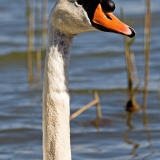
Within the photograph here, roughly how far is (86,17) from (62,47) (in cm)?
29

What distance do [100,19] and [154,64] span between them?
6.40 metres

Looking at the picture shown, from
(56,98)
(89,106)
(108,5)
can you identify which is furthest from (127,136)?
(108,5)

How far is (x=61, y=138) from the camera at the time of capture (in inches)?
219

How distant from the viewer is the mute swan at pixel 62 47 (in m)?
5.30

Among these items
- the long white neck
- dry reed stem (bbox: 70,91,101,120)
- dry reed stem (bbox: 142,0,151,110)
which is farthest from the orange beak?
dry reed stem (bbox: 70,91,101,120)

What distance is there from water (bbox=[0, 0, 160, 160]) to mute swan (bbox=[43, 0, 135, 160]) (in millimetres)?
2702

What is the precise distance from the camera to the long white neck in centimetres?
539

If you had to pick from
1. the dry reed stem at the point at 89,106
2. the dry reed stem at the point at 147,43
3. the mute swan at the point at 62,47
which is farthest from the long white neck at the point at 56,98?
the dry reed stem at the point at 147,43

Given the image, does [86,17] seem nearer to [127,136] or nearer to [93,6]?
[93,6]

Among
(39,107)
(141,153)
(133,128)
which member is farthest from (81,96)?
(141,153)

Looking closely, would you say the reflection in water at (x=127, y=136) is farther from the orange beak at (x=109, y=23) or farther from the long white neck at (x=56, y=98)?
the orange beak at (x=109, y=23)

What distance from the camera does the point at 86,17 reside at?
208 inches

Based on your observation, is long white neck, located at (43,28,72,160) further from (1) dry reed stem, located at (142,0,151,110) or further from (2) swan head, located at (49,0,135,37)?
(1) dry reed stem, located at (142,0,151,110)

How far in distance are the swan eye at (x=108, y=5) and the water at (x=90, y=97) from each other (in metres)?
3.15
